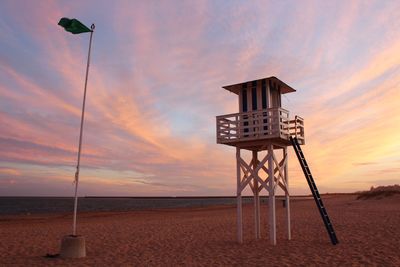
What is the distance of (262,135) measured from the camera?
1642cm

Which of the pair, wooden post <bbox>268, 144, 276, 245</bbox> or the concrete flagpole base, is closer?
the concrete flagpole base

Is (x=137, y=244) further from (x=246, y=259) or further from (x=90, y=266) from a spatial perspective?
(x=246, y=259)

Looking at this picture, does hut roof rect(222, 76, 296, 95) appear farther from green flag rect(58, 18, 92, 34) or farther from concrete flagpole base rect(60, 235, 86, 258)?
concrete flagpole base rect(60, 235, 86, 258)

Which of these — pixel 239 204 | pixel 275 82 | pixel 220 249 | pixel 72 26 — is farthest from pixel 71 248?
pixel 275 82

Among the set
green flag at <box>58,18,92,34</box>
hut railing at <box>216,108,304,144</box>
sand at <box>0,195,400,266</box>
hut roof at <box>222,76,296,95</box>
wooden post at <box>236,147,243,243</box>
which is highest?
green flag at <box>58,18,92,34</box>

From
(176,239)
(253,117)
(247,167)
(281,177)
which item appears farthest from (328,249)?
(176,239)

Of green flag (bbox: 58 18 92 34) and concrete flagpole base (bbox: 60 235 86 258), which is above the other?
green flag (bbox: 58 18 92 34)

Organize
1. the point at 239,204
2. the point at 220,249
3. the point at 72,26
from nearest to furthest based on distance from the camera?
the point at 72,26 < the point at 220,249 < the point at 239,204

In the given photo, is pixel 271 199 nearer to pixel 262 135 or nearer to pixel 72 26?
pixel 262 135

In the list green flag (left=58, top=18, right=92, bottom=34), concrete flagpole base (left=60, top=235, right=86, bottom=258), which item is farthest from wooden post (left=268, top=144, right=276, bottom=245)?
green flag (left=58, top=18, right=92, bottom=34)

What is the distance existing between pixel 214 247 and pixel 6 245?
10119 millimetres

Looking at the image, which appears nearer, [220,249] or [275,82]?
[220,249]

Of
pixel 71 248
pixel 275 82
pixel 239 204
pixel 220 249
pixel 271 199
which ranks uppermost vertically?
pixel 275 82

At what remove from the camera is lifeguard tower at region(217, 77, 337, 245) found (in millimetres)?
16250
